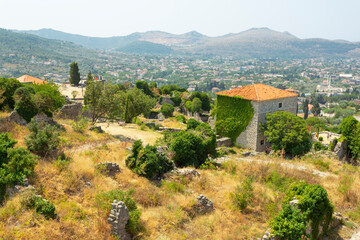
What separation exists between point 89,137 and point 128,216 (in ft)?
29.7

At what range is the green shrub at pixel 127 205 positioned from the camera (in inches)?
278

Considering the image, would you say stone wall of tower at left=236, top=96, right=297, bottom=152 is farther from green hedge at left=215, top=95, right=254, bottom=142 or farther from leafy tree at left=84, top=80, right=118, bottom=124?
leafy tree at left=84, top=80, right=118, bottom=124

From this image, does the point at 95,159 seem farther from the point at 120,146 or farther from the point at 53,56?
the point at 53,56

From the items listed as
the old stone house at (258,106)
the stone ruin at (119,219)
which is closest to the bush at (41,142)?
the stone ruin at (119,219)

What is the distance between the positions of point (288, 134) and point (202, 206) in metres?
14.7

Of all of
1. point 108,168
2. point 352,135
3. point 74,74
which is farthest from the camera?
point 74,74

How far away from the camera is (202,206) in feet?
28.3

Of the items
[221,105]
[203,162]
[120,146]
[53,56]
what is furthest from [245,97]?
[53,56]

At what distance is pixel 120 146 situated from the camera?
46.0ft

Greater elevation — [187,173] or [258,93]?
[258,93]

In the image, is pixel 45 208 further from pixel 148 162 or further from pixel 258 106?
pixel 258 106

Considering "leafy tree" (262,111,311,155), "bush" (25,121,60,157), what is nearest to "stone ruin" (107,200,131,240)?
"bush" (25,121,60,157)

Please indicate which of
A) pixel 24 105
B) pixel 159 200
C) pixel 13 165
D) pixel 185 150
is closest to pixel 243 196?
pixel 159 200

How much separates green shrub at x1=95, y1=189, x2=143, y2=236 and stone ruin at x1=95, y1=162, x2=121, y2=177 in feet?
6.41
